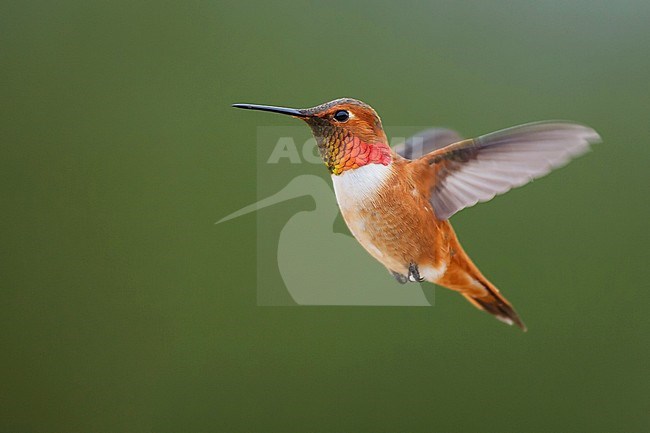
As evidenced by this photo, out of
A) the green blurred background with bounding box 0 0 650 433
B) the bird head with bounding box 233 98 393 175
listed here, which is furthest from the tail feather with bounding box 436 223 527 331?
the green blurred background with bounding box 0 0 650 433

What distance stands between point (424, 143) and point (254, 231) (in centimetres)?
55

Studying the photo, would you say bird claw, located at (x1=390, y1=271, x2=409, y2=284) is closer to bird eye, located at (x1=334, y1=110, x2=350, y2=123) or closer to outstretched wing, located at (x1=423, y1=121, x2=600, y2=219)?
outstretched wing, located at (x1=423, y1=121, x2=600, y2=219)

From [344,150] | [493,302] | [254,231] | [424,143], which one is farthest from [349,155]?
[254,231]

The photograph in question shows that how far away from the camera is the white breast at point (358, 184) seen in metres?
0.77

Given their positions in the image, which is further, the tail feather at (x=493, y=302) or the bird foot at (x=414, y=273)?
the tail feather at (x=493, y=302)

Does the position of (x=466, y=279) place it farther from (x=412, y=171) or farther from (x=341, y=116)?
(x=341, y=116)

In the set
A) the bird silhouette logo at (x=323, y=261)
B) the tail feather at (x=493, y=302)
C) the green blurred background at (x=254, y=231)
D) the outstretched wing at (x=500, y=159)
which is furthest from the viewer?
the green blurred background at (x=254, y=231)

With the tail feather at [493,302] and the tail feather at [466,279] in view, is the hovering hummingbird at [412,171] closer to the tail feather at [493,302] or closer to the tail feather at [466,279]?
the tail feather at [466,279]

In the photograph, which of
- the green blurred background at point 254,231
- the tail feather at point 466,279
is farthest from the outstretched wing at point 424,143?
the green blurred background at point 254,231

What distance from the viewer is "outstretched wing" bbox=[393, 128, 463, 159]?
99cm

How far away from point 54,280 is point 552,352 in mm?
1223

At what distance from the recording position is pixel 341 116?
0.75 m

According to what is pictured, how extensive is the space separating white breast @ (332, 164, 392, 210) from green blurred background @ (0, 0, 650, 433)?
63cm

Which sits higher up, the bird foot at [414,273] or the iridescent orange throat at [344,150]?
the iridescent orange throat at [344,150]
